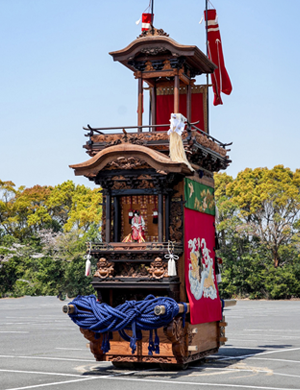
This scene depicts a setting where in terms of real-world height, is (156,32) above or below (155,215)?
above

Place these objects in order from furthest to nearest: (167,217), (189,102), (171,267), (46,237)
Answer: (46,237), (189,102), (167,217), (171,267)

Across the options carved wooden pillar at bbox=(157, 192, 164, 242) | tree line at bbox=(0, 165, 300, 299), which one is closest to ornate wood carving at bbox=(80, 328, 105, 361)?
carved wooden pillar at bbox=(157, 192, 164, 242)

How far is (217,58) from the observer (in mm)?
19281

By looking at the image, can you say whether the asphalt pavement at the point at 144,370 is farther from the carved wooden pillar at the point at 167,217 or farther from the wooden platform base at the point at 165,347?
the carved wooden pillar at the point at 167,217

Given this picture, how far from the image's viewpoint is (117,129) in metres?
16.3

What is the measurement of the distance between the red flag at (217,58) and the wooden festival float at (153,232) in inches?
78.3

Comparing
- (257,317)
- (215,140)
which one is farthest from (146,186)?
(257,317)

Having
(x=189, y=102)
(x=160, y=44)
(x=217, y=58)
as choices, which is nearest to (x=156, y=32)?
(x=160, y=44)

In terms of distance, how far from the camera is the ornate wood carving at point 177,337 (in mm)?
14367

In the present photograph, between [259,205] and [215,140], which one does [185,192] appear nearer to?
[215,140]

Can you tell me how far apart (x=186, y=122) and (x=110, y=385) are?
270 inches

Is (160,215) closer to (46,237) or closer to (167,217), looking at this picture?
(167,217)

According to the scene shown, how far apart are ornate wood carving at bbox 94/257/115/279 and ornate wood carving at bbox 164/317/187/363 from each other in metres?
2.06

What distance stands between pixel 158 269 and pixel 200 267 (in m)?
2.19
